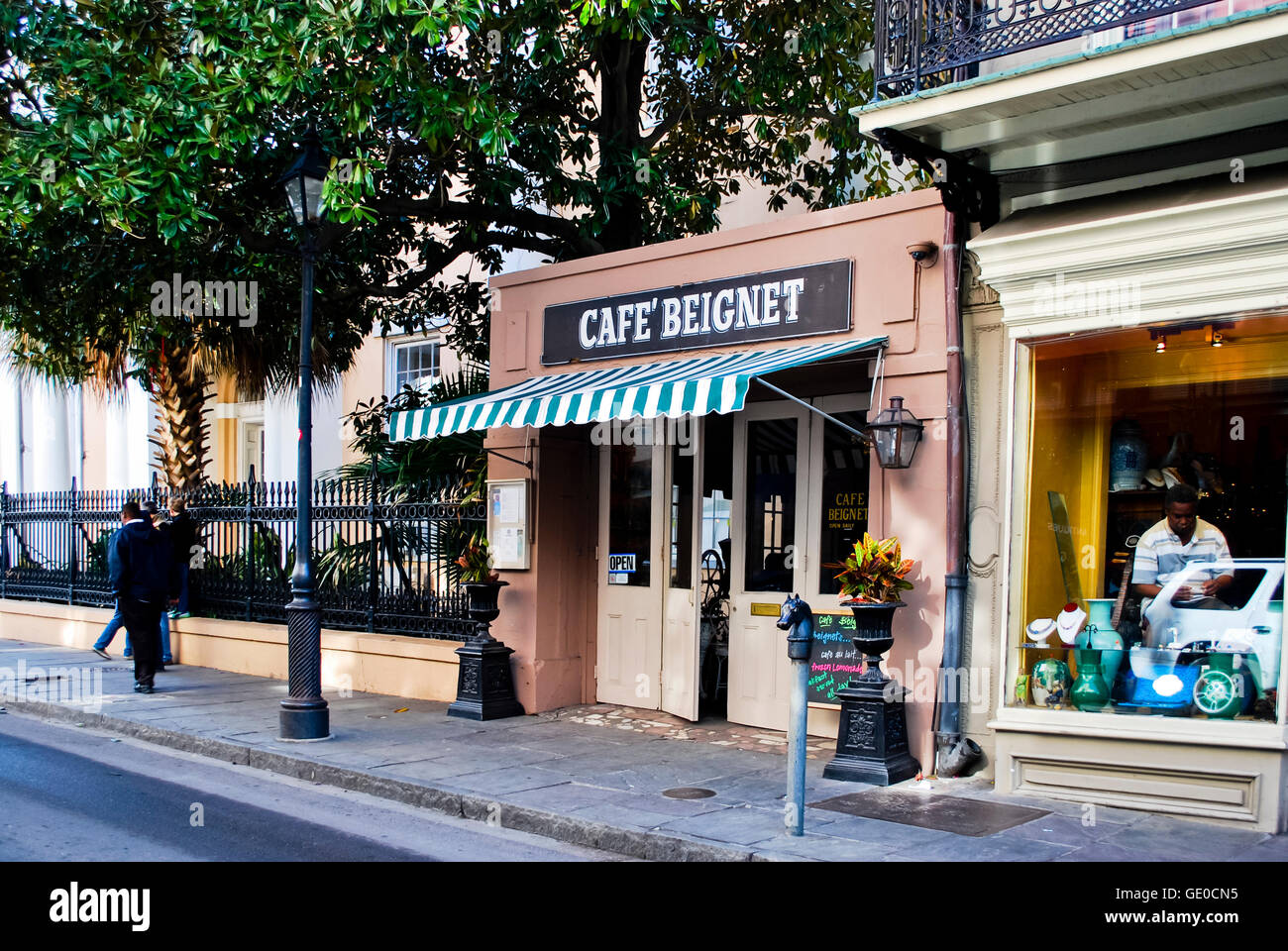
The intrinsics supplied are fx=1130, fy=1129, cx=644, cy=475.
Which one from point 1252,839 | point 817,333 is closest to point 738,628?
point 817,333

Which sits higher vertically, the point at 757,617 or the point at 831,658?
the point at 757,617

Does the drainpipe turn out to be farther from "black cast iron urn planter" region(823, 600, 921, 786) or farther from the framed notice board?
the framed notice board

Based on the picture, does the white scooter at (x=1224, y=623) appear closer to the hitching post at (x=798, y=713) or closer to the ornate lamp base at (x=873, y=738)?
the ornate lamp base at (x=873, y=738)

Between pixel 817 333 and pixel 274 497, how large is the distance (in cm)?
765

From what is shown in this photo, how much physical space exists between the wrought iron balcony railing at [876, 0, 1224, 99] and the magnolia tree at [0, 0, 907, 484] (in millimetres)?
2878

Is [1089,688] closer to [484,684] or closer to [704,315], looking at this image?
[704,315]

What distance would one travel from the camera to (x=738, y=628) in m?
9.59

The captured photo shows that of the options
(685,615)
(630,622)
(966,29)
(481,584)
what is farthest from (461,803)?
(966,29)

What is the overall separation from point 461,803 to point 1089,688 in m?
4.07

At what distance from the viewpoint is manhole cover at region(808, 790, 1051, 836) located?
6.36m

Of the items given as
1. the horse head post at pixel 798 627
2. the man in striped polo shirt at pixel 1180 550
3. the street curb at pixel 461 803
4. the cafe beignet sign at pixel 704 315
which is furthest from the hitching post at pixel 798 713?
the cafe beignet sign at pixel 704 315

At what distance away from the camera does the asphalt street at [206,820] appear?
614 centimetres

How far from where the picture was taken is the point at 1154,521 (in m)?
7.49
